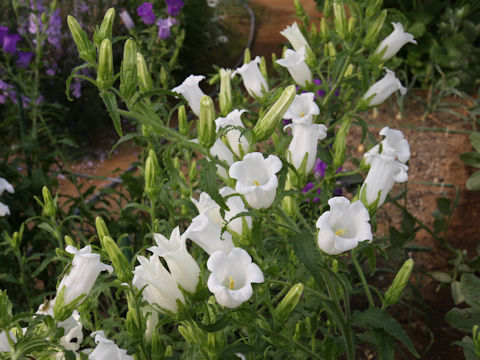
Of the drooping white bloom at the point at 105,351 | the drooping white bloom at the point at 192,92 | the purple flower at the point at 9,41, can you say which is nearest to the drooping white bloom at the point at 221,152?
the drooping white bloom at the point at 192,92

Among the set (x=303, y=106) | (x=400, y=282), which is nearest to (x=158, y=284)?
(x=400, y=282)

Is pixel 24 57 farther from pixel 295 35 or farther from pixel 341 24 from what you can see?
pixel 341 24

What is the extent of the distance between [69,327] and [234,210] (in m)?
0.47

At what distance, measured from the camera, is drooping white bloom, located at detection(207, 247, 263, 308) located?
113cm

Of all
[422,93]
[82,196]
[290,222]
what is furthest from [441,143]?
[290,222]

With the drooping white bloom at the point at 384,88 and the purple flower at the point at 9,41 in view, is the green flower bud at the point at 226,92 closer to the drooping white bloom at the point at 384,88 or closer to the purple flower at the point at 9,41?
the drooping white bloom at the point at 384,88

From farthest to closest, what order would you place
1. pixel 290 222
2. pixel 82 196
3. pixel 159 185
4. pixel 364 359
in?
pixel 82 196
pixel 364 359
pixel 159 185
pixel 290 222

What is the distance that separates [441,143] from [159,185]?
3.69 metres

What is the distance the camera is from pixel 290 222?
1.35m

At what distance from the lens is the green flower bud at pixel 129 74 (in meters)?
1.30

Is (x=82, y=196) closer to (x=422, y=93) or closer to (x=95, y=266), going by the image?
(x=95, y=266)

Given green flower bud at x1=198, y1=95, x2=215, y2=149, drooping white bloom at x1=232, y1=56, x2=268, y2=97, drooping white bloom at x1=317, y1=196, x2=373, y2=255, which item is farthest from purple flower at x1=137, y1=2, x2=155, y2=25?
drooping white bloom at x1=317, y1=196, x2=373, y2=255

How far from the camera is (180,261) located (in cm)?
120

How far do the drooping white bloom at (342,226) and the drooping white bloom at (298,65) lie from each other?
75cm
